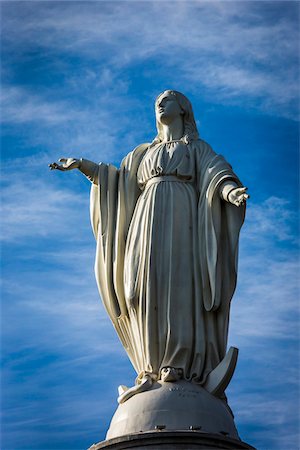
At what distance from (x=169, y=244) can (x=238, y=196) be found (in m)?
1.48

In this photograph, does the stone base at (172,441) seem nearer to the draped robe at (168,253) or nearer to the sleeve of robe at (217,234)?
the draped robe at (168,253)

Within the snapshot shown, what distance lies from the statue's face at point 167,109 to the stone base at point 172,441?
20.5ft

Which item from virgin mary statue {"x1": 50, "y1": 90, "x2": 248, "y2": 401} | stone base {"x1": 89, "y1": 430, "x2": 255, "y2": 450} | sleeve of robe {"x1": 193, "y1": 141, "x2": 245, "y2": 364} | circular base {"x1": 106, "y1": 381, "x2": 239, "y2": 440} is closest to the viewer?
stone base {"x1": 89, "y1": 430, "x2": 255, "y2": 450}

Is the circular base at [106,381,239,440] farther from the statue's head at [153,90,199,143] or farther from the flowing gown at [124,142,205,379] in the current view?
the statue's head at [153,90,199,143]

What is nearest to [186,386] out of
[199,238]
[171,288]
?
[171,288]

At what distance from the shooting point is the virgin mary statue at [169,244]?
1558cm

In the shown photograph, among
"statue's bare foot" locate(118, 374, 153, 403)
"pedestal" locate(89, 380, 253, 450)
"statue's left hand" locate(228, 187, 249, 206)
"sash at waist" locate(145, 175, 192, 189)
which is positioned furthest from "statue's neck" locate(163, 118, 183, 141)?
"pedestal" locate(89, 380, 253, 450)

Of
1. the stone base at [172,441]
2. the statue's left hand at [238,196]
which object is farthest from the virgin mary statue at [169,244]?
the stone base at [172,441]

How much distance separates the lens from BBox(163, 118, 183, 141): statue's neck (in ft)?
57.9

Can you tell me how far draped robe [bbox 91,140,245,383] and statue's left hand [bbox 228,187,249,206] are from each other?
531 millimetres

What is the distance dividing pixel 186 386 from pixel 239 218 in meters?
3.31

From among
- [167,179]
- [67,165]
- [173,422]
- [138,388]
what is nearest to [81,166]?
[67,165]

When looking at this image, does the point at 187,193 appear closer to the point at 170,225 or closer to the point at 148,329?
the point at 170,225

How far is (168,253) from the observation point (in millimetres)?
16031
